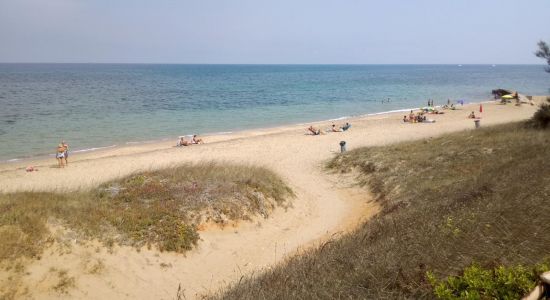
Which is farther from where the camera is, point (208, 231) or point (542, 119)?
point (542, 119)

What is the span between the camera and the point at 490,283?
3.94 metres

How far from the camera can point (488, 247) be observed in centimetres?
492

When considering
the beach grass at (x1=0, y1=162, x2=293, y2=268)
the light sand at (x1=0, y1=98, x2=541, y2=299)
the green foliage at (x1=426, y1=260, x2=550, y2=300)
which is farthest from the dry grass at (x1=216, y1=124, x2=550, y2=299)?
the beach grass at (x1=0, y1=162, x2=293, y2=268)

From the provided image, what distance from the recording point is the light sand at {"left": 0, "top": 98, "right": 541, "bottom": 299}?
884 cm

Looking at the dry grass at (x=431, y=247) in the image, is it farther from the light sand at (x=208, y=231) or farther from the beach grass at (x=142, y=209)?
the beach grass at (x=142, y=209)

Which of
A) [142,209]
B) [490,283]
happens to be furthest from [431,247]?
[142,209]

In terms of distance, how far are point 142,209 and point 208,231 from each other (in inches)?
71.7

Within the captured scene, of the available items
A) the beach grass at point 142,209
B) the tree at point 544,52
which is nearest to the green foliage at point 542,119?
the tree at point 544,52

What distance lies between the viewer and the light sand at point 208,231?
8.84m

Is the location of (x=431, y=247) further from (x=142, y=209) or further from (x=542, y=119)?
(x=542, y=119)

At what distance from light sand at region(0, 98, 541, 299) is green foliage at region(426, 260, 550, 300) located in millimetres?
6107

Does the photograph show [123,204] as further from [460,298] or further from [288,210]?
[460,298]

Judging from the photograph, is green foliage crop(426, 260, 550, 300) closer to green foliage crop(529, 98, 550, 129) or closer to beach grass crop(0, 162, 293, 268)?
beach grass crop(0, 162, 293, 268)

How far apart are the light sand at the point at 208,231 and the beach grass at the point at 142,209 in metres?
0.37
